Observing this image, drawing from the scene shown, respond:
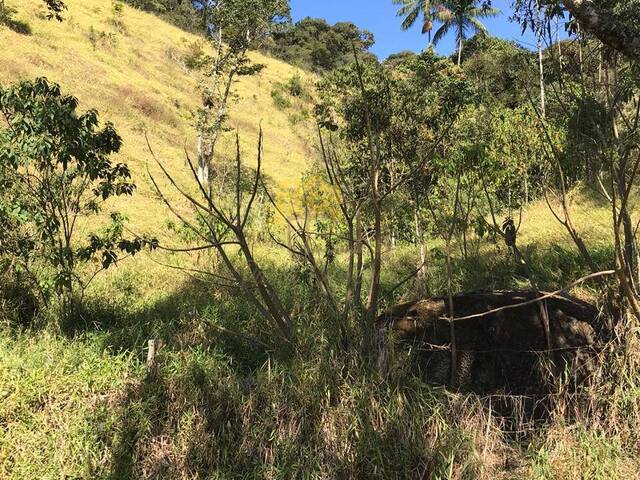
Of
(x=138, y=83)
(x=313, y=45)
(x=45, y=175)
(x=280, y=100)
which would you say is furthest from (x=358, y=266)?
(x=313, y=45)

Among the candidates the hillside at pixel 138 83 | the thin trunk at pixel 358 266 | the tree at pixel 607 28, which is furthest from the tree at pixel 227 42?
the tree at pixel 607 28

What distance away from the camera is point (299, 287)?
539 cm

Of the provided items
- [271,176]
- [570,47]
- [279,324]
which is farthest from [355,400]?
[271,176]

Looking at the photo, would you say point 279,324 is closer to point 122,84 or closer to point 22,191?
point 22,191

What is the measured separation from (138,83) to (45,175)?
60.4ft

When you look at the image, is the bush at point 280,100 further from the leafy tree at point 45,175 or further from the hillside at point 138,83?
the leafy tree at point 45,175

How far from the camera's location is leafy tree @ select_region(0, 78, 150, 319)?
3959mm

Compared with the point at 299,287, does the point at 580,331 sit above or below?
above

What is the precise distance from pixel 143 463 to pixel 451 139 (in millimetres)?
6870

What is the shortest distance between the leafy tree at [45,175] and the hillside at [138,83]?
3.97 metres

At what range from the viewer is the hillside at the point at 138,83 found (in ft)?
49.9

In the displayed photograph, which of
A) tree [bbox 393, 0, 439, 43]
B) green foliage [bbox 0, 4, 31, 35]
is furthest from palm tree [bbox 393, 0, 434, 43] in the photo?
green foliage [bbox 0, 4, 31, 35]

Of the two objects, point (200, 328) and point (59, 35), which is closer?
point (200, 328)

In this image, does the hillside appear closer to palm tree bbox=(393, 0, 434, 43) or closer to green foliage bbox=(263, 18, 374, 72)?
palm tree bbox=(393, 0, 434, 43)
